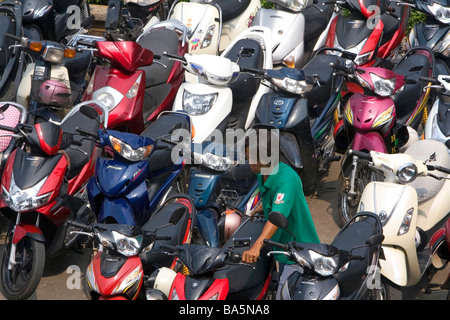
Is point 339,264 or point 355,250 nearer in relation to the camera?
point 339,264

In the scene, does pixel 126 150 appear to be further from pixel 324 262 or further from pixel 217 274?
pixel 324 262

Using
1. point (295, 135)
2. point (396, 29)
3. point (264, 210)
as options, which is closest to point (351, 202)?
point (295, 135)

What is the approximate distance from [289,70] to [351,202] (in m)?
1.34

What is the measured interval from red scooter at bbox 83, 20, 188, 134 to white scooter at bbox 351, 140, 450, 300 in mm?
2697

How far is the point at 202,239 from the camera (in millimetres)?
7914

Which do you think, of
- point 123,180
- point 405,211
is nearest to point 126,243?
point 123,180

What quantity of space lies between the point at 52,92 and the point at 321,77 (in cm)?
249

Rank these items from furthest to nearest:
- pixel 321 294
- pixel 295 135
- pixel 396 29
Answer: pixel 396 29 → pixel 295 135 → pixel 321 294

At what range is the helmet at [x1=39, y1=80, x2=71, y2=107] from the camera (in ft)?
30.0

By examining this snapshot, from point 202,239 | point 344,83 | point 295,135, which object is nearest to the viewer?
point 202,239

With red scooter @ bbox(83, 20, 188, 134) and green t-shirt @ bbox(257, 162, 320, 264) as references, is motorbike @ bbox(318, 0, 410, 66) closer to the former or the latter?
red scooter @ bbox(83, 20, 188, 134)

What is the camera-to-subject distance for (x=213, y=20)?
426 inches
